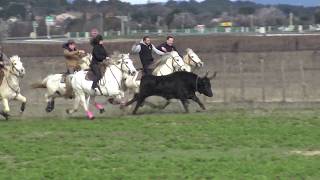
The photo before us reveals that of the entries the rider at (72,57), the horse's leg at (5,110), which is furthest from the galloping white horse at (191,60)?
the horse's leg at (5,110)

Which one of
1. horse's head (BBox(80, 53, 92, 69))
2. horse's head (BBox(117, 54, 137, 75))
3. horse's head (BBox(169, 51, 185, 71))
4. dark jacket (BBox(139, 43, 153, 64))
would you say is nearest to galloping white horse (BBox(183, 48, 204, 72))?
horse's head (BBox(169, 51, 185, 71))

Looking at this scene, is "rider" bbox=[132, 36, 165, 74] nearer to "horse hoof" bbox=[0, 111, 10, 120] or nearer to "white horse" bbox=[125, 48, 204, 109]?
"white horse" bbox=[125, 48, 204, 109]

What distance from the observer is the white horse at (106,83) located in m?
20.2

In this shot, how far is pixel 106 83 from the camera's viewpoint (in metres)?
20.2

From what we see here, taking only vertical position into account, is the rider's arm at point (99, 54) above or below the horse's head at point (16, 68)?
above

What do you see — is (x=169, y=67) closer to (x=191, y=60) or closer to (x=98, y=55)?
(x=191, y=60)

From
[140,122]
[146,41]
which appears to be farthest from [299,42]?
[140,122]

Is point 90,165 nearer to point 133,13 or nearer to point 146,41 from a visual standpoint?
point 146,41

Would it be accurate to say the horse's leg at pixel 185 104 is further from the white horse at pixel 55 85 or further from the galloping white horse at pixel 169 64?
the white horse at pixel 55 85

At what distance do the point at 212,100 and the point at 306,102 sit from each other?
3.50m

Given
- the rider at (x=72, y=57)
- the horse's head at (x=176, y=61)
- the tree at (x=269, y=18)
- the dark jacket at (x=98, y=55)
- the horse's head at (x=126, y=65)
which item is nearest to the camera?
the dark jacket at (x=98, y=55)

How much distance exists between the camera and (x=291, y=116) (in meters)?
19.5

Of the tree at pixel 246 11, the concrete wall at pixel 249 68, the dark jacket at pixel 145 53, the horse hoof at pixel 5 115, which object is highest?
the dark jacket at pixel 145 53

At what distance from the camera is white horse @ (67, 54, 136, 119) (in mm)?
20156
